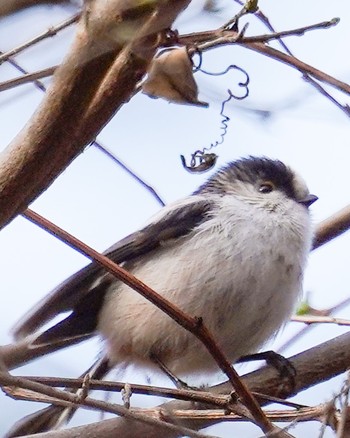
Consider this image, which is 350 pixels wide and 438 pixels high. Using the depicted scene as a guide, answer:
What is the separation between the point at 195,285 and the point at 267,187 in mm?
542

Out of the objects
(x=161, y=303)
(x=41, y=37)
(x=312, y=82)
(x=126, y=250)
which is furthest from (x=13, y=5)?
(x=126, y=250)

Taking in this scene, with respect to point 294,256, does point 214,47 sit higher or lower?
lower

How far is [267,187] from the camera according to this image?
9.14 feet

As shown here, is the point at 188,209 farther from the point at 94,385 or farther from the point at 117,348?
the point at 94,385

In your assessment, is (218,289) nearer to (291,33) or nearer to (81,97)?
(291,33)

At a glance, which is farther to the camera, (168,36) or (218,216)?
(218,216)

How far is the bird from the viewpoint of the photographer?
7.85 ft

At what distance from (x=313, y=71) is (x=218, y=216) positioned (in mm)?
660

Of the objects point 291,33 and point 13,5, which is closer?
point 13,5

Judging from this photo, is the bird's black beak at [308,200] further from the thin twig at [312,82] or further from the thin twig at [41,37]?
the thin twig at [41,37]

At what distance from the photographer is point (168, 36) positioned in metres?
1.18

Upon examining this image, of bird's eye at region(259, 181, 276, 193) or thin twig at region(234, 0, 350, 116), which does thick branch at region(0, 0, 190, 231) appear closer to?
thin twig at region(234, 0, 350, 116)

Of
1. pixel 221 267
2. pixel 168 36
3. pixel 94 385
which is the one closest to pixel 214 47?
pixel 168 36

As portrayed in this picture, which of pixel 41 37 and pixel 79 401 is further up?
pixel 41 37
